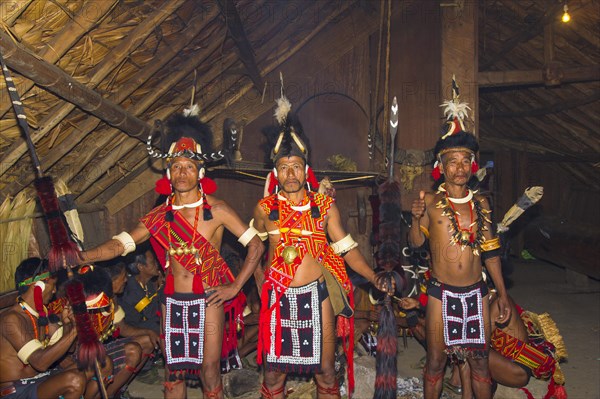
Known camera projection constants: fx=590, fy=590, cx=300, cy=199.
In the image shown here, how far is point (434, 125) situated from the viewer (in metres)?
7.99

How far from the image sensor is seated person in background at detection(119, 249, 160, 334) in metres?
6.30

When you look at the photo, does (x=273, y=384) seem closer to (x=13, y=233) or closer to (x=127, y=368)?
(x=127, y=368)

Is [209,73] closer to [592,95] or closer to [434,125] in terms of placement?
[434,125]

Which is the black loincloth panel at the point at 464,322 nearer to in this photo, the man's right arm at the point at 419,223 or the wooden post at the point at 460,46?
the man's right arm at the point at 419,223

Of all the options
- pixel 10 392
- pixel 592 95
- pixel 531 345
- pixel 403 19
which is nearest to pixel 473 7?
pixel 403 19

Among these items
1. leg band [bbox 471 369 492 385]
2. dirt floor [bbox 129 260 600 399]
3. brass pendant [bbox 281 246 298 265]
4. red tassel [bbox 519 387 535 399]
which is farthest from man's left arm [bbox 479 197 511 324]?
brass pendant [bbox 281 246 298 265]

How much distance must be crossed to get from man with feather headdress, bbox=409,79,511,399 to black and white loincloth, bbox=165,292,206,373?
6.47 feet

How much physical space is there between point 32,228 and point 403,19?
5.66m

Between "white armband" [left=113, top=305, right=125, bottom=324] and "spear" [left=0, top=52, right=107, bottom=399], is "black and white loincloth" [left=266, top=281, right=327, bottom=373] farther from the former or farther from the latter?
"white armband" [left=113, top=305, right=125, bottom=324]

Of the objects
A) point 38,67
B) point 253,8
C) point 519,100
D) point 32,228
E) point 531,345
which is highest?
point 519,100

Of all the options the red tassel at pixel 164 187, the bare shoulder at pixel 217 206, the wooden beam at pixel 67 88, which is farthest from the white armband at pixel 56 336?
the wooden beam at pixel 67 88

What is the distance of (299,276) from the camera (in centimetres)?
477

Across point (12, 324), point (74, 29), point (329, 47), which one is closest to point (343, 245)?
point (12, 324)

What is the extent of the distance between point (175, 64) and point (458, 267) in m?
3.54
